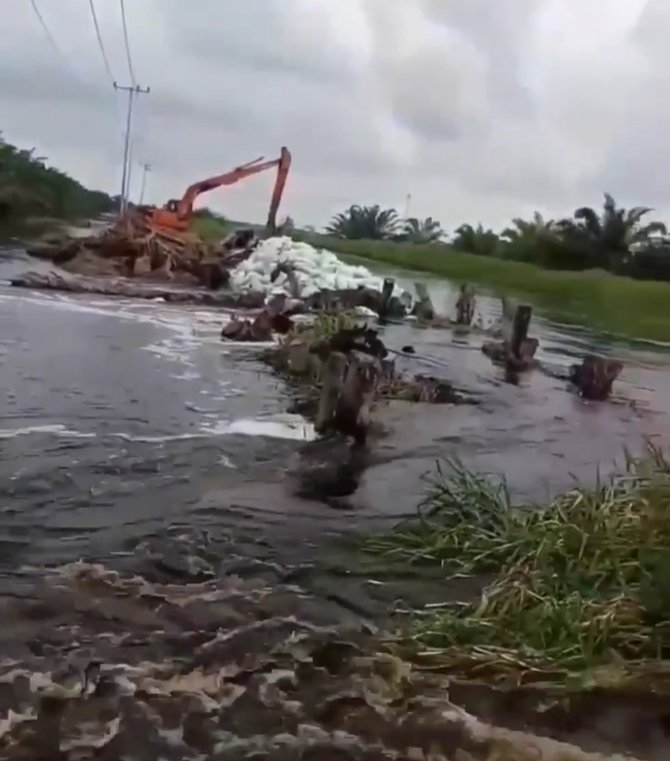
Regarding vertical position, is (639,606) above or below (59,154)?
below

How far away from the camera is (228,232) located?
5.10 feet

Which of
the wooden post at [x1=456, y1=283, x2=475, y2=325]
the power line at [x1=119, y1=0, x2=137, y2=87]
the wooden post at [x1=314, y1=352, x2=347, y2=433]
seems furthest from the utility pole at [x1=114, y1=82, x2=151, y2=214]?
the wooden post at [x1=456, y1=283, x2=475, y2=325]

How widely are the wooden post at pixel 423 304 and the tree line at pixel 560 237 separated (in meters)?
0.06

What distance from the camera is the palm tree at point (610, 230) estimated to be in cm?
157

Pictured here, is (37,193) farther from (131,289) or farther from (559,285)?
(559,285)

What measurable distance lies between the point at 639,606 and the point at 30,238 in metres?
0.99

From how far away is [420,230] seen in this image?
1.56m

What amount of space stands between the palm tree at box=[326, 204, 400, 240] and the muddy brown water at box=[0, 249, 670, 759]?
13cm

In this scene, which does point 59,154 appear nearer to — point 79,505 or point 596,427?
point 79,505


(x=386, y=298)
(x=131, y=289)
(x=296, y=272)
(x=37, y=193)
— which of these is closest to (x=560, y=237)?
(x=386, y=298)

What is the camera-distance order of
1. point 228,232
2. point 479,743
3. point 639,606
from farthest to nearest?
point 228,232
point 639,606
point 479,743

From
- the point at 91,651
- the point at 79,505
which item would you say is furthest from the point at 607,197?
the point at 91,651

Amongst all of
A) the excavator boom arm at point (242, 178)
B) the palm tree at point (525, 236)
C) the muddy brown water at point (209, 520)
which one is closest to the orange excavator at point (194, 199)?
the excavator boom arm at point (242, 178)

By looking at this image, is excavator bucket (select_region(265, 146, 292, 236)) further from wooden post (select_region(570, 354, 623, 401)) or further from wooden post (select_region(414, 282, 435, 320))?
wooden post (select_region(570, 354, 623, 401))
